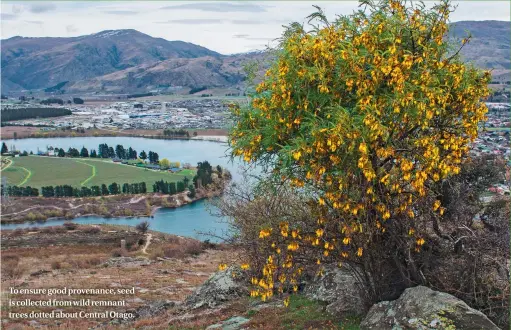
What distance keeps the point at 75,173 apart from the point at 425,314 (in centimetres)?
7967

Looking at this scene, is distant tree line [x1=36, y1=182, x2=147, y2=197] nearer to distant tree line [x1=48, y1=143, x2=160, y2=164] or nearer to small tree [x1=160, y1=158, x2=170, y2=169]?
small tree [x1=160, y1=158, x2=170, y2=169]

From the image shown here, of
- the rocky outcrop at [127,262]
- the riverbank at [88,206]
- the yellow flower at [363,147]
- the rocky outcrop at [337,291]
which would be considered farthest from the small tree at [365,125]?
the riverbank at [88,206]

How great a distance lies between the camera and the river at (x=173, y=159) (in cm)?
4966

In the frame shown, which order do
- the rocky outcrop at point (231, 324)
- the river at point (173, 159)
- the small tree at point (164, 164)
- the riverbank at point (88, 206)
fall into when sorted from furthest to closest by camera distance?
the small tree at point (164, 164)
the riverbank at point (88, 206)
the river at point (173, 159)
the rocky outcrop at point (231, 324)

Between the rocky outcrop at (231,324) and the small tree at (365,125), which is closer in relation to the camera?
the small tree at (365,125)

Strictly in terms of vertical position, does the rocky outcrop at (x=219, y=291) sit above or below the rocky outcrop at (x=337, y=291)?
below

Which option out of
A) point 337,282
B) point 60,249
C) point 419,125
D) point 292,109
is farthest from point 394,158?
point 60,249

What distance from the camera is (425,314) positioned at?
24.1ft

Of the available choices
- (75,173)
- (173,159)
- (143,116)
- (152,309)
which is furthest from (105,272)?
(143,116)

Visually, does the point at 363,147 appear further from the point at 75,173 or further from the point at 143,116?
the point at 143,116

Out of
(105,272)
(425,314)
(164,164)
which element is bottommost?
(164,164)

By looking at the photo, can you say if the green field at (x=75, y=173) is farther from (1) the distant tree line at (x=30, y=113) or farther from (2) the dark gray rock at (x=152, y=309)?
(1) the distant tree line at (x=30, y=113)

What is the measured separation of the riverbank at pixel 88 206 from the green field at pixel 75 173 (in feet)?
19.6

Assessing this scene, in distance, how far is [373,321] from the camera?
26.6ft
